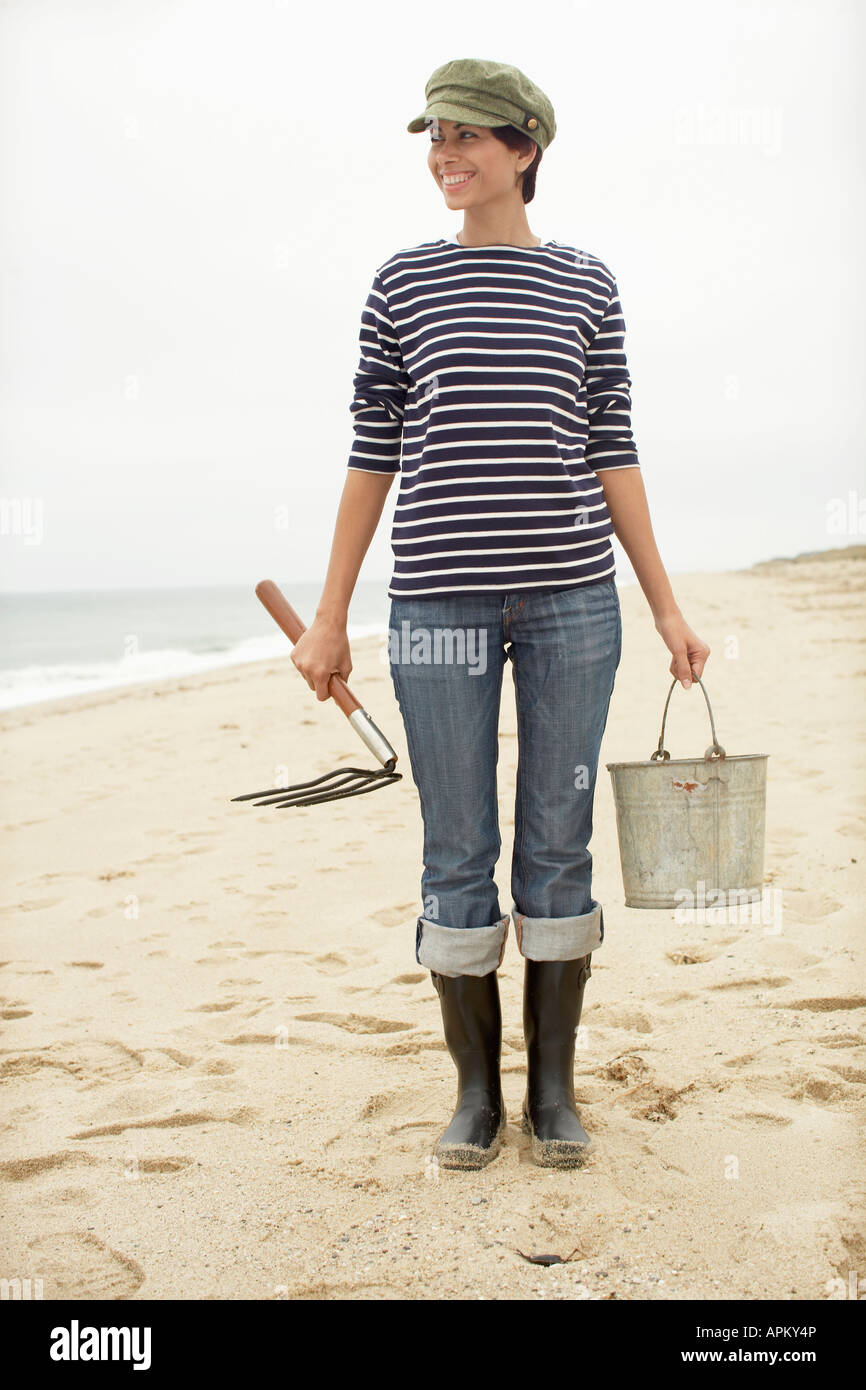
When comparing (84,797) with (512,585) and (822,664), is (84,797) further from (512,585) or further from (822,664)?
(822,664)

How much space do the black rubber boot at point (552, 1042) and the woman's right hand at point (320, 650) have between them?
0.63m

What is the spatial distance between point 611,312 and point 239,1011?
1.80 metres

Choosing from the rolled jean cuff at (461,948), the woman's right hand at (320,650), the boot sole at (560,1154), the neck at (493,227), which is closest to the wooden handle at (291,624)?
the woman's right hand at (320,650)

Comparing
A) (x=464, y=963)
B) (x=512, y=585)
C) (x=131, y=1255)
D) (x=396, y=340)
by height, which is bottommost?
(x=131, y=1255)

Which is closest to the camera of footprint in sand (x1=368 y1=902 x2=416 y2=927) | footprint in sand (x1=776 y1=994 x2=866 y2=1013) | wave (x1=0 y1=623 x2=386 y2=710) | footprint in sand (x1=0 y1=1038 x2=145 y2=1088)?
footprint in sand (x1=0 y1=1038 x2=145 y2=1088)

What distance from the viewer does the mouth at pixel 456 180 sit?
184 cm

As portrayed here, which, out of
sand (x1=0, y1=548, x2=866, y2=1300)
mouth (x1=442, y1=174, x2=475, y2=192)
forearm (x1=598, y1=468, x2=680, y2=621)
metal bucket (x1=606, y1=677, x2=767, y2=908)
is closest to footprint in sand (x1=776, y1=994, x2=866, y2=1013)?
sand (x1=0, y1=548, x2=866, y2=1300)

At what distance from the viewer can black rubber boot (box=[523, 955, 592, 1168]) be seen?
1.95 m

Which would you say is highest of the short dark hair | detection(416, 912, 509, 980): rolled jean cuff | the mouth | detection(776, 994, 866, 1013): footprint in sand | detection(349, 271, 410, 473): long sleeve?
the short dark hair

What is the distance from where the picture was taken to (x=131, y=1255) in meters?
1.71

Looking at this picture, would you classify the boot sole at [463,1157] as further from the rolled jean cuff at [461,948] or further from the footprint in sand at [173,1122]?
the footprint in sand at [173,1122]

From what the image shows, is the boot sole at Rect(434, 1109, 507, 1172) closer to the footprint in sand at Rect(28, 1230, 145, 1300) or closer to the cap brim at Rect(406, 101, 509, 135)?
the footprint in sand at Rect(28, 1230, 145, 1300)

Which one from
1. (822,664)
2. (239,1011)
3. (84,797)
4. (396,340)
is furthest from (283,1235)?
(822,664)

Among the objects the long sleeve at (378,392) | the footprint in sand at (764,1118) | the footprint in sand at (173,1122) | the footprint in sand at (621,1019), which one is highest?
the long sleeve at (378,392)
